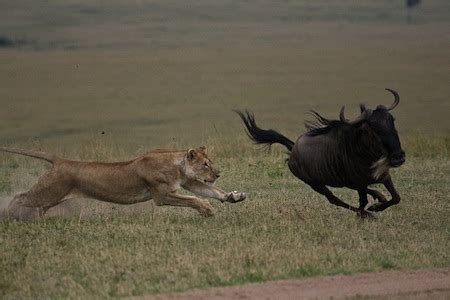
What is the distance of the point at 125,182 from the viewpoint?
1253cm

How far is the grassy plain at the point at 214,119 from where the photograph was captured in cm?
1005

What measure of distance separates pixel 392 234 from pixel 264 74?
48.7 meters

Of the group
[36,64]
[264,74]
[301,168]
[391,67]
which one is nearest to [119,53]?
[36,64]

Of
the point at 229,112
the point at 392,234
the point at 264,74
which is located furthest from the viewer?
the point at 264,74

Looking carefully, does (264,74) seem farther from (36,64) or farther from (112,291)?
(112,291)

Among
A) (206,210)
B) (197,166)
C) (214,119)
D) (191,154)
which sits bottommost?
(214,119)

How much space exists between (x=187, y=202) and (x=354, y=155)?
1.74 meters

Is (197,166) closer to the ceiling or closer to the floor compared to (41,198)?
closer to the ceiling

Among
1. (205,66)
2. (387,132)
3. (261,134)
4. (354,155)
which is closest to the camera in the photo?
(387,132)

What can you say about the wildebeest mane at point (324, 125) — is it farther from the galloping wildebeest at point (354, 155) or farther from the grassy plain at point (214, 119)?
the grassy plain at point (214, 119)

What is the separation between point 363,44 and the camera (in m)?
74.0

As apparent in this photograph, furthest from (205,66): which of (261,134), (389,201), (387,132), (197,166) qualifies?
(387,132)

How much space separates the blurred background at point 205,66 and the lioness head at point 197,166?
8.00 metres

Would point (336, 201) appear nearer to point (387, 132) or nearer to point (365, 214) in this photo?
point (365, 214)
